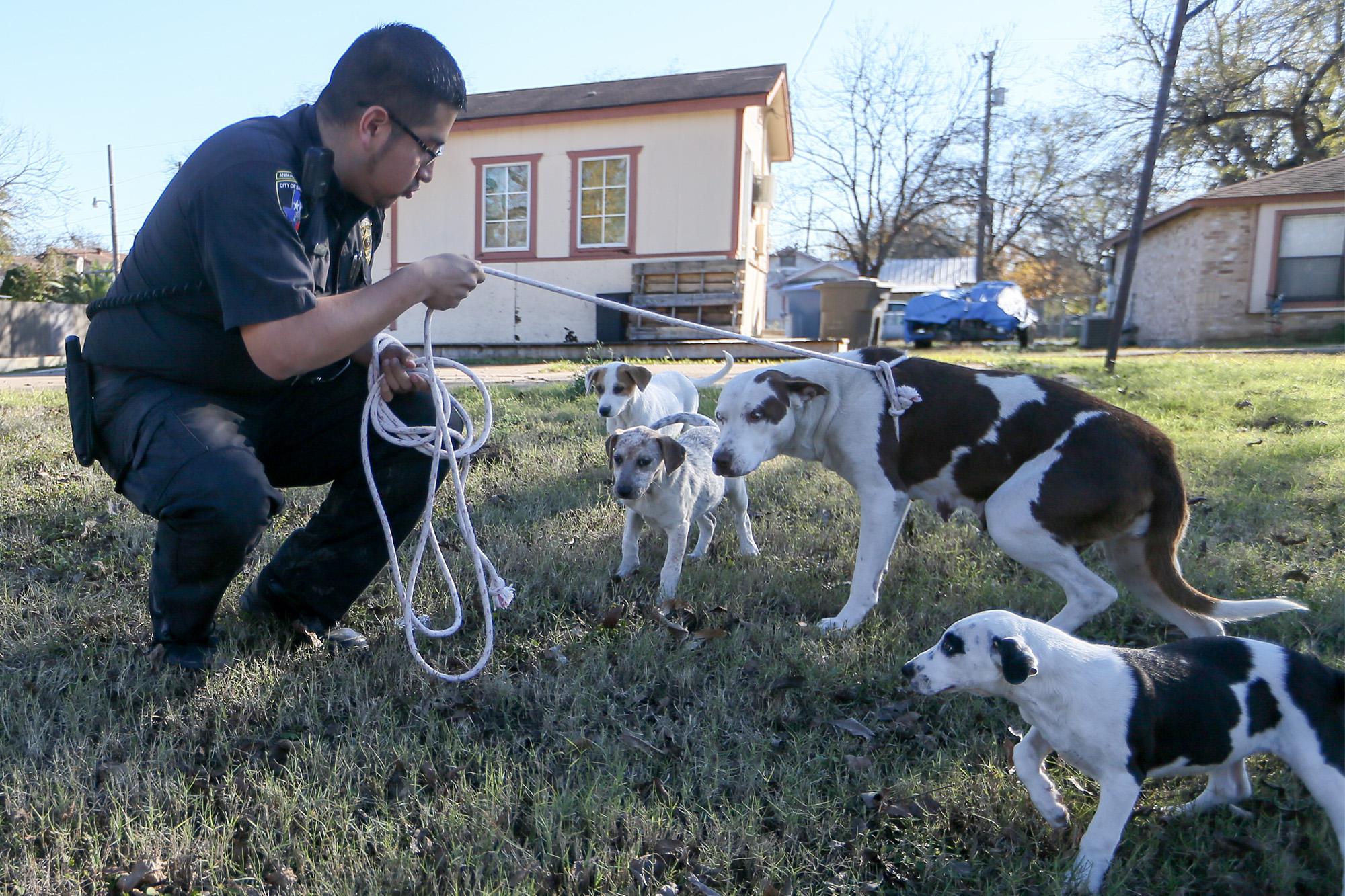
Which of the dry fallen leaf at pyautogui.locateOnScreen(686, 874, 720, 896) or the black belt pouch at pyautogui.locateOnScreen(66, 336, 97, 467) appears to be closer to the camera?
the dry fallen leaf at pyautogui.locateOnScreen(686, 874, 720, 896)

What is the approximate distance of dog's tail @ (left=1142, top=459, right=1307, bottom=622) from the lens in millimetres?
3217

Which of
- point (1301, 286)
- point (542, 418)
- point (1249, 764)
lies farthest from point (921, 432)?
point (1301, 286)

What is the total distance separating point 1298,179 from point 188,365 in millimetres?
25082

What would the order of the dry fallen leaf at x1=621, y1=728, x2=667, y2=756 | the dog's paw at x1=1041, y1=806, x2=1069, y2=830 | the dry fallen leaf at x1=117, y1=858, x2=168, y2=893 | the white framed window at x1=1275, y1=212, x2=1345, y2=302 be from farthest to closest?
the white framed window at x1=1275, y1=212, x2=1345, y2=302 < the dry fallen leaf at x1=621, y1=728, x2=667, y2=756 < the dog's paw at x1=1041, y1=806, x2=1069, y2=830 < the dry fallen leaf at x1=117, y1=858, x2=168, y2=893

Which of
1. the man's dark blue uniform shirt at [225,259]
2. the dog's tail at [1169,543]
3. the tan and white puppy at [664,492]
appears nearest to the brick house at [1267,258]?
the tan and white puppy at [664,492]

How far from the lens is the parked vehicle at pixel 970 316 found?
2405 centimetres

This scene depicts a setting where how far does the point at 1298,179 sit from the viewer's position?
2106 centimetres

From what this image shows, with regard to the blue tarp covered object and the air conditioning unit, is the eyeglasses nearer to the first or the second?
the air conditioning unit

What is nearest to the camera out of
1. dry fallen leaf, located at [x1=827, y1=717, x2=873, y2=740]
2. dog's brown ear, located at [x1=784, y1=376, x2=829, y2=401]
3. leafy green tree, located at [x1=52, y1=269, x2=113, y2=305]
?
dry fallen leaf, located at [x1=827, y1=717, x2=873, y2=740]

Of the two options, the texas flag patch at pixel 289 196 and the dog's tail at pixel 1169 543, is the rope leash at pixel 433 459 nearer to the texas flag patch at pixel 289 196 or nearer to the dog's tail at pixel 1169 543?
the texas flag patch at pixel 289 196

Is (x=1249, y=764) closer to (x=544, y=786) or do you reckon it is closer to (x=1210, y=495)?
(x=544, y=786)

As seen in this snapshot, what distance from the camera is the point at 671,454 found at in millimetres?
4293

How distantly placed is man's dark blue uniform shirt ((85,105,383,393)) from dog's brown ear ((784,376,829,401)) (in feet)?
5.84

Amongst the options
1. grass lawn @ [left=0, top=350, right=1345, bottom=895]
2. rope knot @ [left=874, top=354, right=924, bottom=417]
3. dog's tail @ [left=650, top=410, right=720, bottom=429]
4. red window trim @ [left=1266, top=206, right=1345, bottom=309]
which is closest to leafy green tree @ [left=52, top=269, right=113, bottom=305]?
grass lawn @ [left=0, top=350, right=1345, bottom=895]
